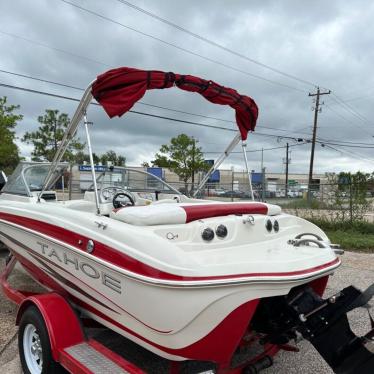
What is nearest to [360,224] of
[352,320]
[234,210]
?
[352,320]

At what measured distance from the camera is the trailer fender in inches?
119

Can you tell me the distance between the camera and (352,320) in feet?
14.8

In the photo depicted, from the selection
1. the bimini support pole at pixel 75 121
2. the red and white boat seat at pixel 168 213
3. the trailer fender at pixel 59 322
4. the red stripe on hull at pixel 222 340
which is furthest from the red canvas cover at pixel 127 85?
the red stripe on hull at pixel 222 340

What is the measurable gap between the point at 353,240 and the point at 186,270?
319 inches

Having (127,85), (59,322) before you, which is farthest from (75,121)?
(59,322)

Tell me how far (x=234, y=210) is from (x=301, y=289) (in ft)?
3.05

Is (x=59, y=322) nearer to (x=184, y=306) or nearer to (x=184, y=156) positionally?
(x=184, y=306)

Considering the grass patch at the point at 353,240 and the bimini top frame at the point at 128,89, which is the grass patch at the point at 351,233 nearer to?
the grass patch at the point at 353,240

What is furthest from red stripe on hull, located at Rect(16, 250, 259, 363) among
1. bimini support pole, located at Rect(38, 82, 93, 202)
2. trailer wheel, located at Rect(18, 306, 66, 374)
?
bimini support pole, located at Rect(38, 82, 93, 202)

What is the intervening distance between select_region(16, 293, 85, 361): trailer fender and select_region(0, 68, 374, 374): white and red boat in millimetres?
27

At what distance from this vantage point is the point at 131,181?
16.8ft

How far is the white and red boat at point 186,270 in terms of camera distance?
2.45 meters

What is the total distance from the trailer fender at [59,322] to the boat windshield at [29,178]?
1759 millimetres

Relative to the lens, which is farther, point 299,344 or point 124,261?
point 299,344
